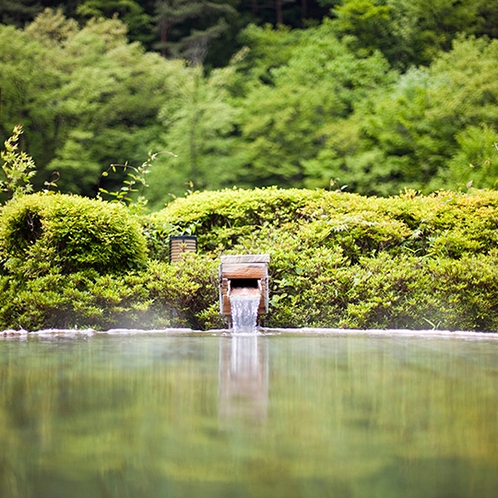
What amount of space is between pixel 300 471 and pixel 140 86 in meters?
21.2

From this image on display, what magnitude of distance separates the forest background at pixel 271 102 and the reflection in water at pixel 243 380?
42.9ft

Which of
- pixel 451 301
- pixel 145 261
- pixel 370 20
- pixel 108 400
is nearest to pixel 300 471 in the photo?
pixel 108 400

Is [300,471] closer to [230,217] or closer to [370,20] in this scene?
[230,217]

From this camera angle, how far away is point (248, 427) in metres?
2.03

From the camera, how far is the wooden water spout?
19.2 feet

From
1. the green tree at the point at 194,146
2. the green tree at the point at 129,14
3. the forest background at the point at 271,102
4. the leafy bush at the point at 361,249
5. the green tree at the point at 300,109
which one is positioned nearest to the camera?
the leafy bush at the point at 361,249

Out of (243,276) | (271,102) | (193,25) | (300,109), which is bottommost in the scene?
(243,276)

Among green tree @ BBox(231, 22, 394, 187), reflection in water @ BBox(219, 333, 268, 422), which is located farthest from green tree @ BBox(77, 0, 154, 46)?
reflection in water @ BBox(219, 333, 268, 422)

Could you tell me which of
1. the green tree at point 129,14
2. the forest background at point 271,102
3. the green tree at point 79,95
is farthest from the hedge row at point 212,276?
the green tree at point 129,14

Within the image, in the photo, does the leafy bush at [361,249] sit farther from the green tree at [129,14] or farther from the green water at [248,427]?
the green tree at [129,14]

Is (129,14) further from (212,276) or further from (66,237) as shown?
(212,276)

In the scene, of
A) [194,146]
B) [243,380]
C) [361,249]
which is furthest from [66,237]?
[194,146]

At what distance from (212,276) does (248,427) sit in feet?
13.4

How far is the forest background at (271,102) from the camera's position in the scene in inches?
727
